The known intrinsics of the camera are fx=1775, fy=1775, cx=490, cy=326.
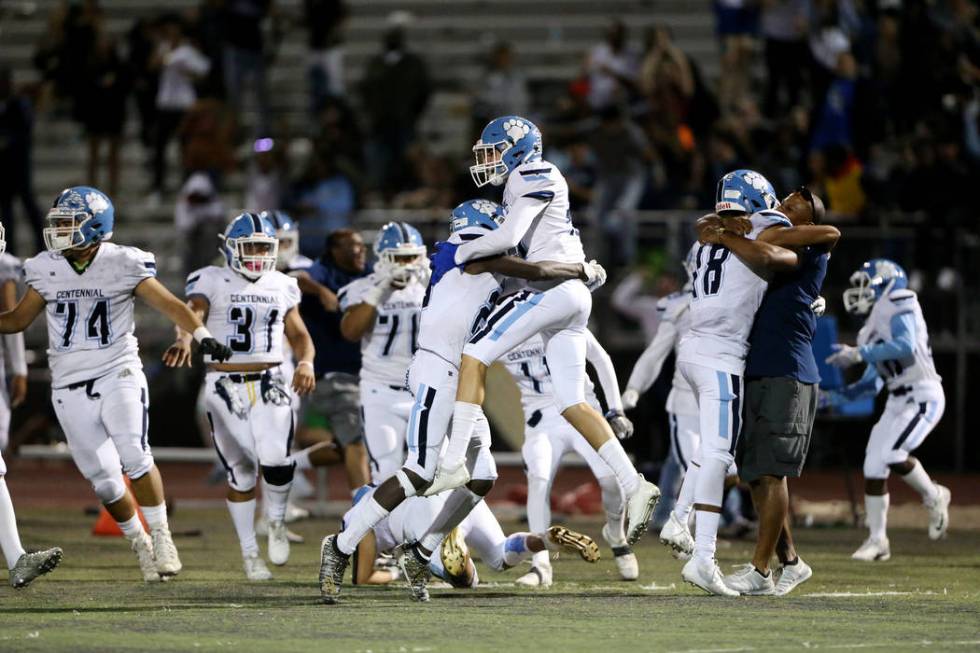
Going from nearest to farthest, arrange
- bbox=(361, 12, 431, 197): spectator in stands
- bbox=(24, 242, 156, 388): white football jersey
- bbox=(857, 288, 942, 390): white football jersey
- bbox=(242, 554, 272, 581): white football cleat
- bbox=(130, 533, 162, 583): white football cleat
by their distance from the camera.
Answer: bbox=(24, 242, 156, 388): white football jersey < bbox=(130, 533, 162, 583): white football cleat < bbox=(242, 554, 272, 581): white football cleat < bbox=(857, 288, 942, 390): white football jersey < bbox=(361, 12, 431, 197): spectator in stands

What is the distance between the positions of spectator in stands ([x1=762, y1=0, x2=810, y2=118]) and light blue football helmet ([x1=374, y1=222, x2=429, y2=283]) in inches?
353

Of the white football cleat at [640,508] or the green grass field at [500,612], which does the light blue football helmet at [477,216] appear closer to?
the white football cleat at [640,508]

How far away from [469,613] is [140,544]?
2444mm

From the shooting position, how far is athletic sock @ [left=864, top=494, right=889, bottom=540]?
452 inches

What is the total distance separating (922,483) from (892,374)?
76 cm

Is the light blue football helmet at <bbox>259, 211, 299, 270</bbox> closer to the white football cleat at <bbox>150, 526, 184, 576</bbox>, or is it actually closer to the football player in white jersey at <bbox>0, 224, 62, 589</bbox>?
the white football cleat at <bbox>150, 526, 184, 576</bbox>

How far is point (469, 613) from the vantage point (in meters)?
8.15

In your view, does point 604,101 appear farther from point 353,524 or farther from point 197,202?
point 353,524

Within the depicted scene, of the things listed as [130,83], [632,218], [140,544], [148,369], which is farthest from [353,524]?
[130,83]

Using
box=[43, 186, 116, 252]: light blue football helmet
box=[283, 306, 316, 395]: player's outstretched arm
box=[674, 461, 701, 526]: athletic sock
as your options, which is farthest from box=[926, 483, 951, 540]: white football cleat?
box=[43, 186, 116, 252]: light blue football helmet

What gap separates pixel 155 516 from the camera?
386 inches

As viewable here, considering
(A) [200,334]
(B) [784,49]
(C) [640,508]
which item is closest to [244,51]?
(B) [784,49]

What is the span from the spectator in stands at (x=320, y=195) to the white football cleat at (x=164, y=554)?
7561mm

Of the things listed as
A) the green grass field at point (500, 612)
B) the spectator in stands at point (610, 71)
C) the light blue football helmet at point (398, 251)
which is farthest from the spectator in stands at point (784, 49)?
the light blue football helmet at point (398, 251)
